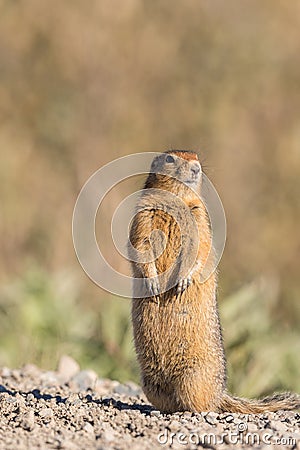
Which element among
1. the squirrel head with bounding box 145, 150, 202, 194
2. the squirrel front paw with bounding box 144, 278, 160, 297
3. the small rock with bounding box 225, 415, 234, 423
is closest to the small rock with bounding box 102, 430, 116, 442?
the small rock with bounding box 225, 415, 234, 423

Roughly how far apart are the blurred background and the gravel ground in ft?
19.0

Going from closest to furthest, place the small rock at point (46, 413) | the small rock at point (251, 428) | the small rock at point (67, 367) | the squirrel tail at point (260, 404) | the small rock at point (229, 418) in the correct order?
the small rock at point (251, 428), the small rock at point (46, 413), the small rock at point (229, 418), the squirrel tail at point (260, 404), the small rock at point (67, 367)

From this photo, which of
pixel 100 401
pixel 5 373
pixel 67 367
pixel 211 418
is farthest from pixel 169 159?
pixel 67 367

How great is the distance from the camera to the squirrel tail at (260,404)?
17.1 ft

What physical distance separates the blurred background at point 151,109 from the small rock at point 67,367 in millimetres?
3870

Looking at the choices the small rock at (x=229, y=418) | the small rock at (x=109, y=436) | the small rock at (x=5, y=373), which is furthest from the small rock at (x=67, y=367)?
the small rock at (x=109, y=436)

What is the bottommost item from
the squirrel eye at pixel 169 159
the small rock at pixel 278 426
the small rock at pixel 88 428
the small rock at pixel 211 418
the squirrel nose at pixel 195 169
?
the small rock at pixel 88 428

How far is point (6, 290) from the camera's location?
8578 millimetres

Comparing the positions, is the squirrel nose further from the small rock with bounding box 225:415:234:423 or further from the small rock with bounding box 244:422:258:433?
the small rock with bounding box 244:422:258:433

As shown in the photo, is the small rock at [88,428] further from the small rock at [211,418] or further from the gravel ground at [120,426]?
the small rock at [211,418]

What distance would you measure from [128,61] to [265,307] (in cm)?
645

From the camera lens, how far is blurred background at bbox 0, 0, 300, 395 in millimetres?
12250

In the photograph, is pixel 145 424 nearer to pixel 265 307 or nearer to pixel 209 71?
pixel 265 307

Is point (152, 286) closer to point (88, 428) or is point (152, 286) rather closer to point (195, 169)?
point (195, 169)
